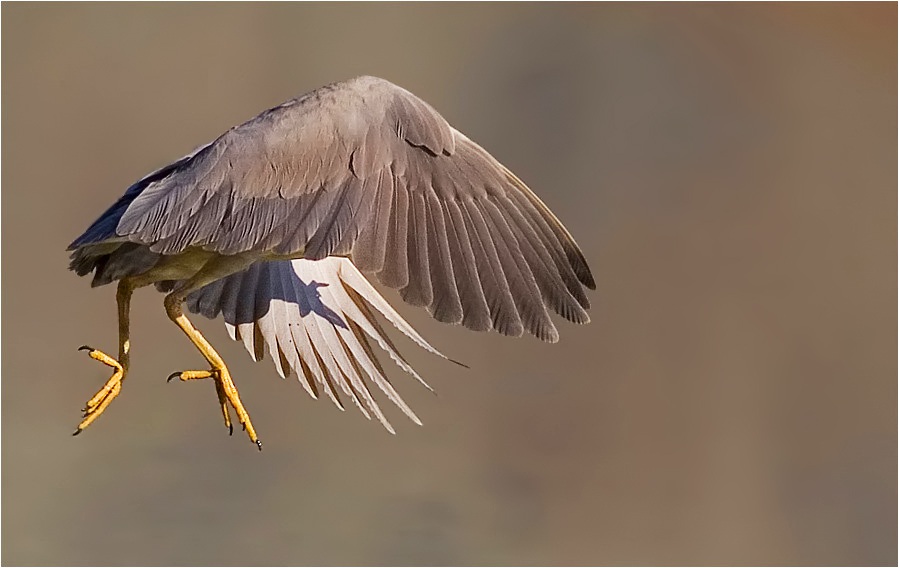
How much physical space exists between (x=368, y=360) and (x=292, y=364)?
0.18m

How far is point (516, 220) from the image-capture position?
3.18 metres

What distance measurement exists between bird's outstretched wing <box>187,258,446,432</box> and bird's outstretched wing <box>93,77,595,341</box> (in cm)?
60

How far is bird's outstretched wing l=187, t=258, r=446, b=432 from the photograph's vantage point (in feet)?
12.3

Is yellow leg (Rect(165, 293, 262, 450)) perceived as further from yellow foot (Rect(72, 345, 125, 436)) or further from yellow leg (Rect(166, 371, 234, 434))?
yellow foot (Rect(72, 345, 125, 436))

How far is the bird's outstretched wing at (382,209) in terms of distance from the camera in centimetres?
301

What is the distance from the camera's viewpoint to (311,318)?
3811 mm

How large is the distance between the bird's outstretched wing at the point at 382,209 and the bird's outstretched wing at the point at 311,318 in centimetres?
60

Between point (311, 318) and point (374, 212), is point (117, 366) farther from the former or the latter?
point (374, 212)

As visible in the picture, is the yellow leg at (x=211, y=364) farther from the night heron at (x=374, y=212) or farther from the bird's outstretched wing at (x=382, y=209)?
the bird's outstretched wing at (x=382, y=209)

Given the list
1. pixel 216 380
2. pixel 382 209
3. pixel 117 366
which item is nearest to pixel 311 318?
pixel 216 380

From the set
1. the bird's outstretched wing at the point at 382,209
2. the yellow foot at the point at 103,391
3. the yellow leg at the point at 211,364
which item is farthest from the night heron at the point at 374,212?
the yellow foot at the point at 103,391

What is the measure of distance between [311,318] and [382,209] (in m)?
0.81

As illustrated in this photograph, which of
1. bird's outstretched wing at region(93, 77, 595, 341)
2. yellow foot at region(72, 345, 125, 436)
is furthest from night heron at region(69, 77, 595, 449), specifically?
yellow foot at region(72, 345, 125, 436)

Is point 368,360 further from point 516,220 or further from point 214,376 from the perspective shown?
point 516,220
